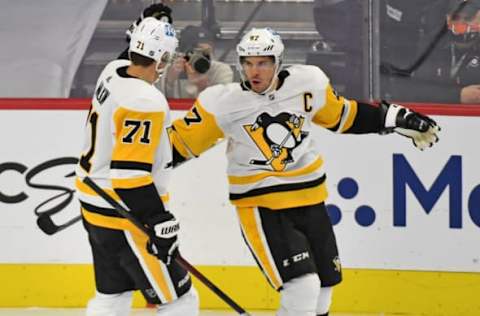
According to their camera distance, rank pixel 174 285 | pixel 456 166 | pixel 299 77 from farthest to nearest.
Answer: pixel 456 166
pixel 299 77
pixel 174 285

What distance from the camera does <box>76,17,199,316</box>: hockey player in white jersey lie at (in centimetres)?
444

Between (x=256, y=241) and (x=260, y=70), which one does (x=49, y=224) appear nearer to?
(x=256, y=241)

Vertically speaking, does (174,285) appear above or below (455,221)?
above

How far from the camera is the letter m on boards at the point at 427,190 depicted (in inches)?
233

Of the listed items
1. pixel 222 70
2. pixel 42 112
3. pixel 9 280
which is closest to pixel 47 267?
pixel 9 280

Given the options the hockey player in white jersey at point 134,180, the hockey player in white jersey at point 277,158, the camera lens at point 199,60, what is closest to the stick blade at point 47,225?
the camera lens at point 199,60

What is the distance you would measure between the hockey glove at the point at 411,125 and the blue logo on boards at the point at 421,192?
719mm

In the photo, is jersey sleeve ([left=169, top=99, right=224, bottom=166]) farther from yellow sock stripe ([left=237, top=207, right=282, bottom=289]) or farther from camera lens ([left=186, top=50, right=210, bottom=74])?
camera lens ([left=186, top=50, right=210, bottom=74])

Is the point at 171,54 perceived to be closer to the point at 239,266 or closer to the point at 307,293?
the point at 307,293

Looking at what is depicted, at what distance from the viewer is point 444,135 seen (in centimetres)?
593

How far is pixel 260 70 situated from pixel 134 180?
30.1 inches

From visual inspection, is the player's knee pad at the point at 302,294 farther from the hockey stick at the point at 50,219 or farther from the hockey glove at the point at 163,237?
the hockey stick at the point at 50,219

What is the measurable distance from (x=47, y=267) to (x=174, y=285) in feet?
5.18

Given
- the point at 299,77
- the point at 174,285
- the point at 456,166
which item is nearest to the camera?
the point at 174,285
